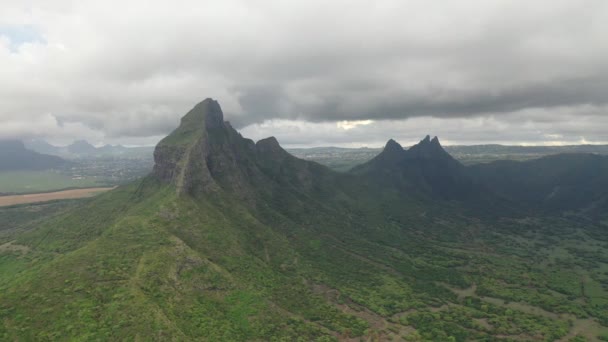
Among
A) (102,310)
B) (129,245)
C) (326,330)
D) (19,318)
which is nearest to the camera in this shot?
(19,318)

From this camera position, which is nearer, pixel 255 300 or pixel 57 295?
pixel 57 295

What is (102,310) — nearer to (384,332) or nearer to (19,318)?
(19,318)

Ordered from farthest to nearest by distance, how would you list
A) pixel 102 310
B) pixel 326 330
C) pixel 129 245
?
pixel 129 245 < pixel 326 330 < pixel 102 310

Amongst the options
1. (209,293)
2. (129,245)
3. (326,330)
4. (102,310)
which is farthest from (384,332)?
(129,245)

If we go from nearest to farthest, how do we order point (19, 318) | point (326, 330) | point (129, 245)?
point (19, 318) → point (326, 330) → point (129, 245)

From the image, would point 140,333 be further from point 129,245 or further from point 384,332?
point 384,332

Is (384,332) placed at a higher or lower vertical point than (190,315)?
lower

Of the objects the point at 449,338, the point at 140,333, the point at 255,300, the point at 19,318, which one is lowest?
the point at 449,338

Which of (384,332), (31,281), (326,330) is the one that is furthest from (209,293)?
(384,332)

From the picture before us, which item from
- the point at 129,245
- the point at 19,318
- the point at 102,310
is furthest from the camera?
the point at 129,245
